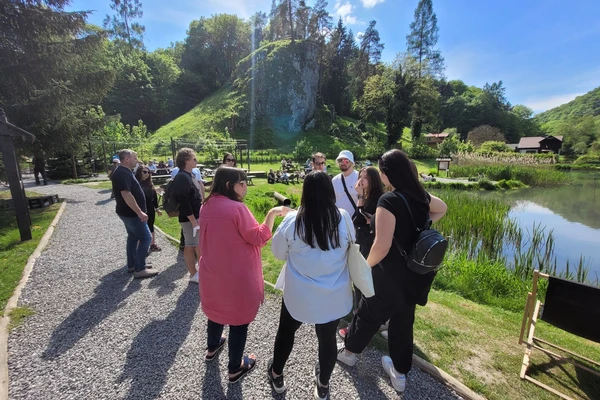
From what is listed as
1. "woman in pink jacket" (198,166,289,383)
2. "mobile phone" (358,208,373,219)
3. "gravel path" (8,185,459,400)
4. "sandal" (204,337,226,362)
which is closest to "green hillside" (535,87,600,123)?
"mobile phone" (358,208,373,219)

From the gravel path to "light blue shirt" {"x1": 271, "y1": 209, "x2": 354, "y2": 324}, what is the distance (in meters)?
0.89

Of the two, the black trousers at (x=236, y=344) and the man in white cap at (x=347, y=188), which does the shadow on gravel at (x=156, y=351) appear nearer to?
the black trousers at (x=236, y=344)

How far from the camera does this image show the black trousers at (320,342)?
6.20 ft

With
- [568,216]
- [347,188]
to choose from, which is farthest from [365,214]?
[568,216]

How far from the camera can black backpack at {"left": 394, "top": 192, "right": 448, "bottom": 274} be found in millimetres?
1797

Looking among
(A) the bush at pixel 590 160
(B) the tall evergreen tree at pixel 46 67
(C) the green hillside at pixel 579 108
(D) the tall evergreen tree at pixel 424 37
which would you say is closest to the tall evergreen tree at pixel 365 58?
(D) the tall evergreen tree at pixel 424 37

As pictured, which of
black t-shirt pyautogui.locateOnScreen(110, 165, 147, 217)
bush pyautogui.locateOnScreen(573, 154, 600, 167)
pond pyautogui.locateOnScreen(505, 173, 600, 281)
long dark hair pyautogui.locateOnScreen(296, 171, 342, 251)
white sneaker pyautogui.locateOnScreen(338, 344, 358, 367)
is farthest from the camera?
bush pyautogui.locateOnScreen(573, 154, 600, 167)

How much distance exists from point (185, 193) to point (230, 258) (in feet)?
6.34

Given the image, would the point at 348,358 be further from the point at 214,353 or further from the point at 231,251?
the point at 231,251

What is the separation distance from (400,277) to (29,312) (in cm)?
421

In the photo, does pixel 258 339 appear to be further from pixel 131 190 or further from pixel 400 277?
pixel 131 190

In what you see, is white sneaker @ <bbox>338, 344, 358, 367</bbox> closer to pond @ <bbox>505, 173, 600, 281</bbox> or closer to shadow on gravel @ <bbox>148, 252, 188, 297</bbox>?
shadow on gravel @ <bbox>148, 252, 188, 297</bbox>

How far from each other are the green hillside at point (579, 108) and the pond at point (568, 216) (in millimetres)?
105523

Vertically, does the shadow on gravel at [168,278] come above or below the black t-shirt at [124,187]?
below
